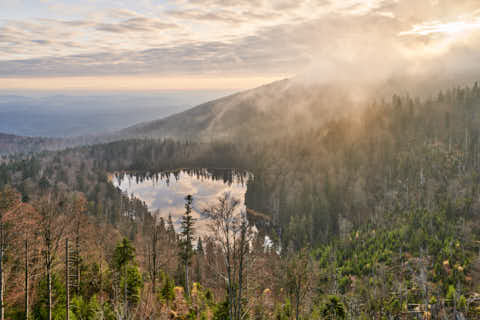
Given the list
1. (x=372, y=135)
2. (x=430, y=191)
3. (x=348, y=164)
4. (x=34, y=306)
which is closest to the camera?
(x=34, y=306)

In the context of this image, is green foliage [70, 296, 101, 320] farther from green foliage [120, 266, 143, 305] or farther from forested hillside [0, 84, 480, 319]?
green foliage [120, 266, 143, 305]

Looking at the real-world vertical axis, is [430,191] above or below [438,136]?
below

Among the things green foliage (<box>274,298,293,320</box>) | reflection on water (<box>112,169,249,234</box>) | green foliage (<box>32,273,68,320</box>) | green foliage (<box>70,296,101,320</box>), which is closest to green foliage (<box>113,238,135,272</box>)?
green foliage (<box>32,273,68,320</box>)

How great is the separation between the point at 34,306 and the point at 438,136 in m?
152

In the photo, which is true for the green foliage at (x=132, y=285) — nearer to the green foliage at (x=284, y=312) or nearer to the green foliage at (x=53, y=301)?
the green foliage at (x=53, y=301)

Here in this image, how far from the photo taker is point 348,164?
132875 millimetres

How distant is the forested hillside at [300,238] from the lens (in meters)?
23.3

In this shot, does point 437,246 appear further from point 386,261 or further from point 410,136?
point 410,136

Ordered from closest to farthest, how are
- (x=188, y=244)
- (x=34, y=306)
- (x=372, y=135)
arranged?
1. (x=34, y=306)
2. (x=188, y=244)
3. (x=372, y=135)

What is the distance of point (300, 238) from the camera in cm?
9200

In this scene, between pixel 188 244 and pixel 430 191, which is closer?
pixel 188 244

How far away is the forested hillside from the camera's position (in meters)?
23.3

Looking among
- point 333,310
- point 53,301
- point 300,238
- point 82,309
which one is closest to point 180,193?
point 300,238

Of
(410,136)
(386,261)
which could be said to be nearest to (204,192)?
(410,136)
